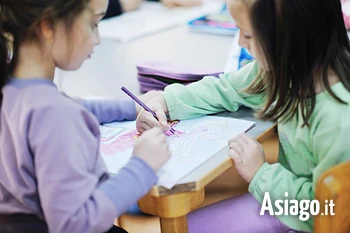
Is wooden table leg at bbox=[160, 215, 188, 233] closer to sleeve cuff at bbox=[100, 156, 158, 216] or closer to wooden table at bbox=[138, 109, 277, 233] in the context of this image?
wooden table at bbox=[138, 109, 277, 233]

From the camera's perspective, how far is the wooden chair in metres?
0.77

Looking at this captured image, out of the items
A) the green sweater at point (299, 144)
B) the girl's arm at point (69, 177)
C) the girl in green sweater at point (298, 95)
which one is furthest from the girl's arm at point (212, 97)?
the girl's arm at point (69, 177)

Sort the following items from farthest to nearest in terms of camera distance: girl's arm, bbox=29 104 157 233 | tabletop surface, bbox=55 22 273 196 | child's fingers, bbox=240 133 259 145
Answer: tabletop surface, bbox=55 22 273 196, child's fingers, bbox=240 133 259 145, girl's arm, bbox=29 104 157 233

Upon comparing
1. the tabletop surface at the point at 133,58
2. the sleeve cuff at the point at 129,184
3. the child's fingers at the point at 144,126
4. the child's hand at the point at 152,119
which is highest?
the sleeve cuff at the point at 129,184

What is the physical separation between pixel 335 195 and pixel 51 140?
1.38 feet

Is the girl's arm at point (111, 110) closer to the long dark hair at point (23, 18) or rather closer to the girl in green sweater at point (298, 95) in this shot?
the girl in green sweater at point (298, 95)

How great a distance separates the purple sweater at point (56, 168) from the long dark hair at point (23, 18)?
0.04 meters

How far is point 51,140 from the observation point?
0.75m

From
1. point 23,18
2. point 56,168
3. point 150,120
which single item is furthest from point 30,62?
point 150,120

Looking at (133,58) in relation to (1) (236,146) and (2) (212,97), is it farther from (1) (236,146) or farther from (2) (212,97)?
(1) (236,146)

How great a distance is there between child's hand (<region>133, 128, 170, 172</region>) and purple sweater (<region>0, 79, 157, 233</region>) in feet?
0.07

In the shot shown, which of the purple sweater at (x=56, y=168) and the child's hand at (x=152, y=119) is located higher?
Result: the purple sweater at (x=56, y=168)

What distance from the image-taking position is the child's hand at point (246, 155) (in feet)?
3.11

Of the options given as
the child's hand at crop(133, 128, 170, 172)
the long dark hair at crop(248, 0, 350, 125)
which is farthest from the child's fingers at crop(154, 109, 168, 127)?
the long dark hair at crop(248, 0, 350, 125)
